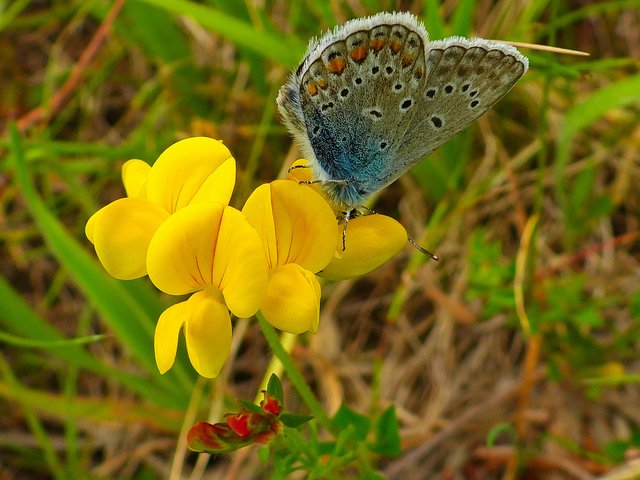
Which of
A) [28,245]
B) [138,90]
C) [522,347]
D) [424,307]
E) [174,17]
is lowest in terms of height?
[522,347]

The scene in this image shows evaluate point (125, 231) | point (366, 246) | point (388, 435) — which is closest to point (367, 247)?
point (366, 246)

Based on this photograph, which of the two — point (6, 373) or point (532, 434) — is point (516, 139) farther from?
point (6, 373)

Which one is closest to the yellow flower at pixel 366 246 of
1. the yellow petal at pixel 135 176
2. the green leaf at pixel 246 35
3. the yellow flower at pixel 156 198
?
the yellow flower at pixel 156 198

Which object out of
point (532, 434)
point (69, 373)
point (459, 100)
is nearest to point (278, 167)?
point (69, 373)

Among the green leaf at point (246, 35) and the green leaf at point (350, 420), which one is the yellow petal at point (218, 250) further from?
the green leaf at point (246, 35)

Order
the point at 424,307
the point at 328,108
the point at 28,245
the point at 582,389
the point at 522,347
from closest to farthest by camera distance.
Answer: the point at 328,108
the point at 582,389
the point at 522,347
the point at 424,307
the point at 28,245

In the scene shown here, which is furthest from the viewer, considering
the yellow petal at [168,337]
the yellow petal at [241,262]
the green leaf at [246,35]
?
the green leaf at [246,35]

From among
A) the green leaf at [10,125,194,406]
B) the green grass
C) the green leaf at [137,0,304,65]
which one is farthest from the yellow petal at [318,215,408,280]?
the green leaf at [10,125,194,406]

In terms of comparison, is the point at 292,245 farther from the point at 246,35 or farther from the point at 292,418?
the point at 246,35
